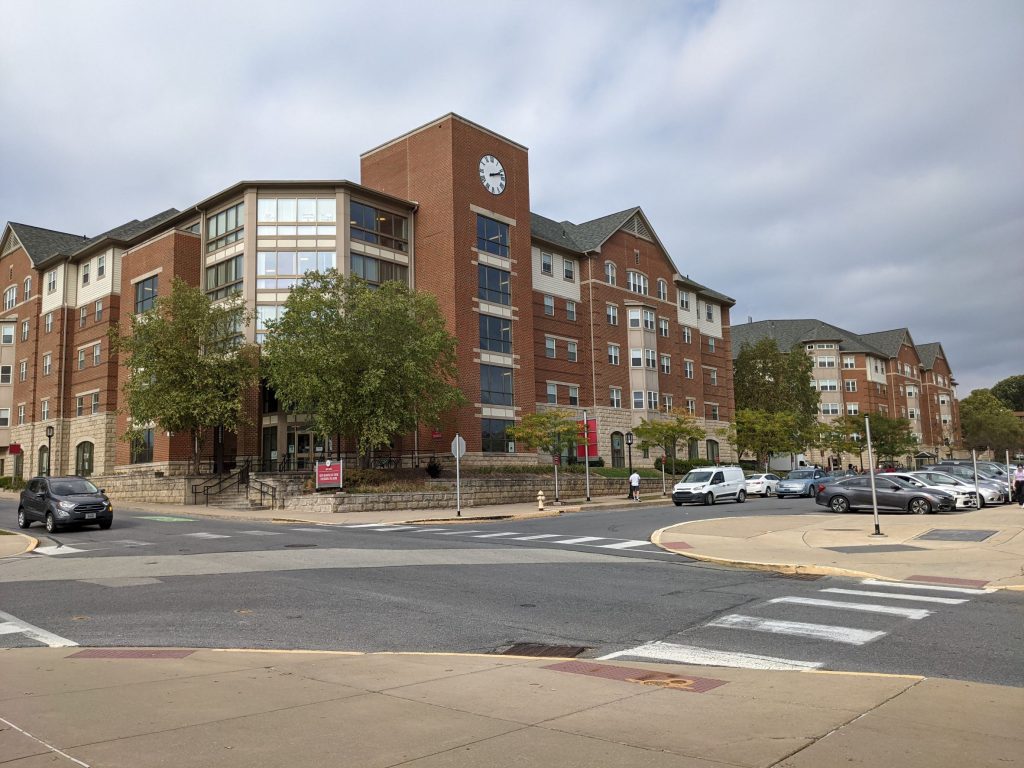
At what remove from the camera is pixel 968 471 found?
133ft

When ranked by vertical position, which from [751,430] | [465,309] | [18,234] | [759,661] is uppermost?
[18,234]

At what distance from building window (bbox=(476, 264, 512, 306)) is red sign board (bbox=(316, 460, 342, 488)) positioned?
52.2 ft

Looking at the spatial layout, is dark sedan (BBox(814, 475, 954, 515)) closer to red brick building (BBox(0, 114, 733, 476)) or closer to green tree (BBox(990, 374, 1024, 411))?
red brick building (BBox(0, 114, 733, 476))

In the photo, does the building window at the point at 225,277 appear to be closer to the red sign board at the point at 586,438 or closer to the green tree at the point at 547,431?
the green tree at the point at 547,431

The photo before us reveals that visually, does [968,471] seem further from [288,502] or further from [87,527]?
[87,527]

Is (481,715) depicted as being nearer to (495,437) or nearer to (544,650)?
(544,650)

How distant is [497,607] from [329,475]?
23822 mm

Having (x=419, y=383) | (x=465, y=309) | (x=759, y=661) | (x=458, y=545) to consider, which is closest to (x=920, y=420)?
(x=465, y=309)

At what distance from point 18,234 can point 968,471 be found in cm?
6390

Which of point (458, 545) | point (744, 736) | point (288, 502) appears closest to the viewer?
point (744, 736)

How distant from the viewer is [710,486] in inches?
1479

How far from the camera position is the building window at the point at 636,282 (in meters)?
57.8

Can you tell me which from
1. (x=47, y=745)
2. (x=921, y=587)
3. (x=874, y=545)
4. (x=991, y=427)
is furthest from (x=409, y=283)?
(x=991, y=427)

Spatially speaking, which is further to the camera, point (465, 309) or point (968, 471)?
point (465, 309)
